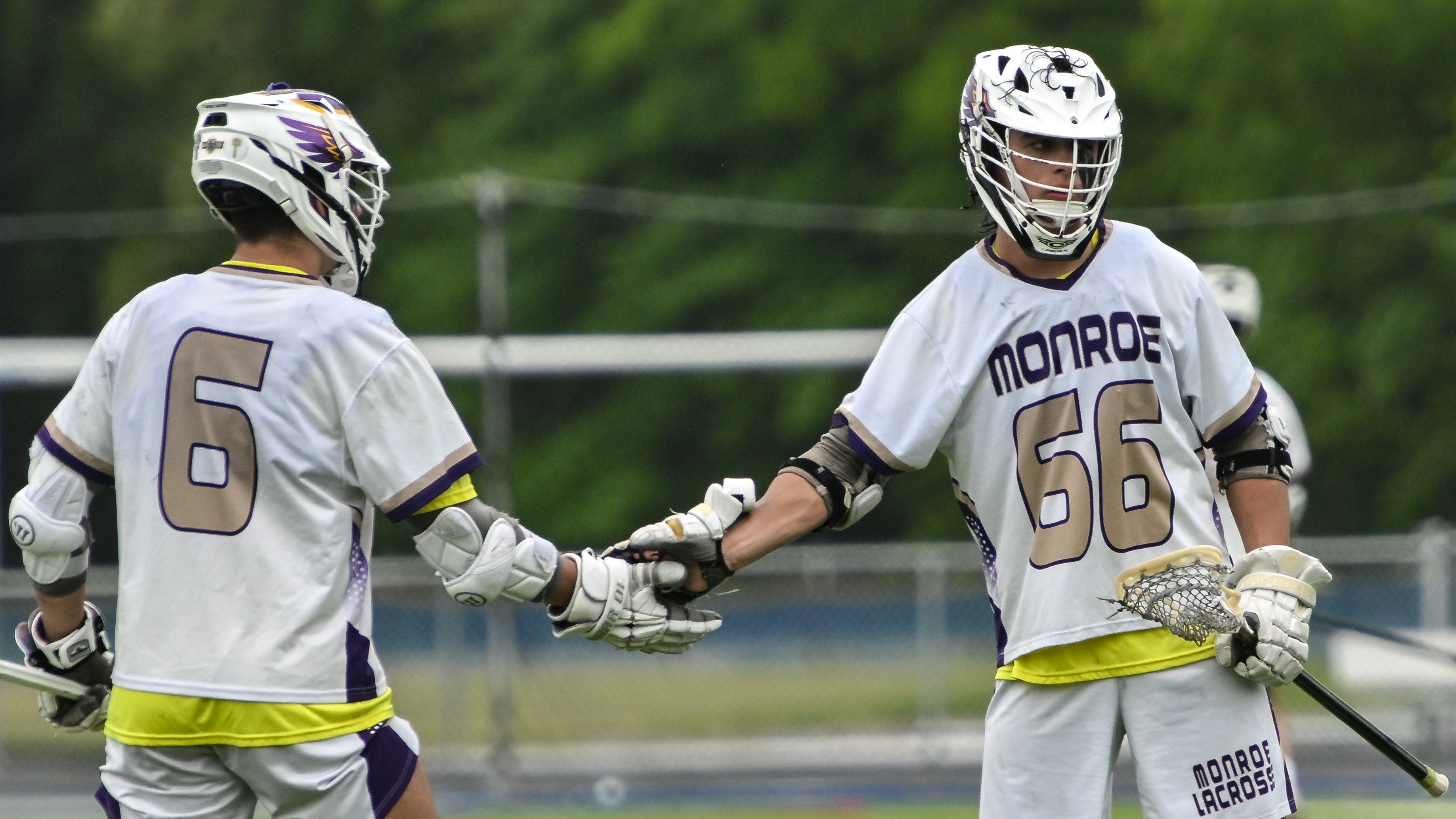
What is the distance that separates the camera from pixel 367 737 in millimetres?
3891

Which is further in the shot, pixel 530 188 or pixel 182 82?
pixel 182 82

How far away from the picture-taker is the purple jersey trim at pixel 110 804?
3.88 m

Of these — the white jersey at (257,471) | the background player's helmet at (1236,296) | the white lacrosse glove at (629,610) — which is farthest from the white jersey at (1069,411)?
the background player's helmet at (1236,296)

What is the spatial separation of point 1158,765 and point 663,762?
24.1 feet

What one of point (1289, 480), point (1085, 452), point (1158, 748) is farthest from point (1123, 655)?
point (1289, 480)

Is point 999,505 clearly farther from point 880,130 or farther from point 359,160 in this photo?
point 880,130

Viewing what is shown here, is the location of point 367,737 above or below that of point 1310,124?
below

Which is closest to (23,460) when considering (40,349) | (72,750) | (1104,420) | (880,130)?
(40,349)

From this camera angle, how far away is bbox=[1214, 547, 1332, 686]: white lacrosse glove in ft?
12.4

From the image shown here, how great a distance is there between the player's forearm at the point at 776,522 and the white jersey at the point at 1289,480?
878 millimetres

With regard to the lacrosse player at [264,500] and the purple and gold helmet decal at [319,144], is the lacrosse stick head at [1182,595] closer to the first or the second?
the lacrosse player at [264,500]

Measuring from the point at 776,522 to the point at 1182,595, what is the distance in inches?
36.3

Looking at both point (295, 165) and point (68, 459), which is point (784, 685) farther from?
point (295, 165)

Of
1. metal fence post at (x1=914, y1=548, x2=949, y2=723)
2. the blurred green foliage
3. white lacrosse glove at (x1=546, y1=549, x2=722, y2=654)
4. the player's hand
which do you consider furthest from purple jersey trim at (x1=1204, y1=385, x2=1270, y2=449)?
the blurred green foliage
